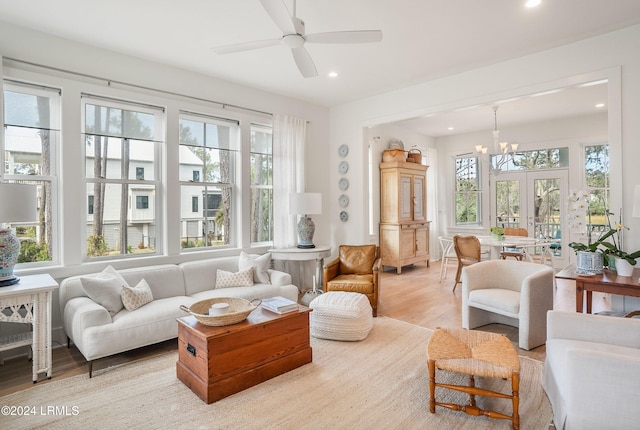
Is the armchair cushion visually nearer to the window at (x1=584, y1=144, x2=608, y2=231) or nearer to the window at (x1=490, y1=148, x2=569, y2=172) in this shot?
the window at (x1=490, y1=148, x2=569, y2=172)

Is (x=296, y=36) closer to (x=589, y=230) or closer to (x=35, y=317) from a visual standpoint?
(x=35, y=317)

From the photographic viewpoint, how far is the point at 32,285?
263 cm

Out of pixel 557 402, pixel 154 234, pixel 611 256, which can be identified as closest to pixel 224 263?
pixel 154 234

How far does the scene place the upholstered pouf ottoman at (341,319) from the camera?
10.6 feet

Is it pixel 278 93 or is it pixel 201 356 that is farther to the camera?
pixel 278 93

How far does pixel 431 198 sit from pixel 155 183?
5860 millimetres

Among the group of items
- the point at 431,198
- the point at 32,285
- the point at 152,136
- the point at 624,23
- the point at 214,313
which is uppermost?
the point at 624,23

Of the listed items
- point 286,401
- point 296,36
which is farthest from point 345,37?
point 286,401

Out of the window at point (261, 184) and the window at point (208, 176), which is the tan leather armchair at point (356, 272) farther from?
the window at point (208, 176)

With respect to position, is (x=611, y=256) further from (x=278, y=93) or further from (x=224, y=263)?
(x=278, y=93)

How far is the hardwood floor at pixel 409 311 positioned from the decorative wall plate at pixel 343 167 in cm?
194

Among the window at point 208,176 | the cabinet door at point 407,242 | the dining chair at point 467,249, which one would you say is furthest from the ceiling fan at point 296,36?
the cabinet door at point 407,242

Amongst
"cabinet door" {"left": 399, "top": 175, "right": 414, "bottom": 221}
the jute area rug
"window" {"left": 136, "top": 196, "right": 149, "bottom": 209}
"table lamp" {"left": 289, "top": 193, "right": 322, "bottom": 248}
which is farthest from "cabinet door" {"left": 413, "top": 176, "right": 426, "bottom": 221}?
"window" {"left": 136, "top": 196, "right": 149, "bottom": 209}

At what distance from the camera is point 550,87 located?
11.7 ft
